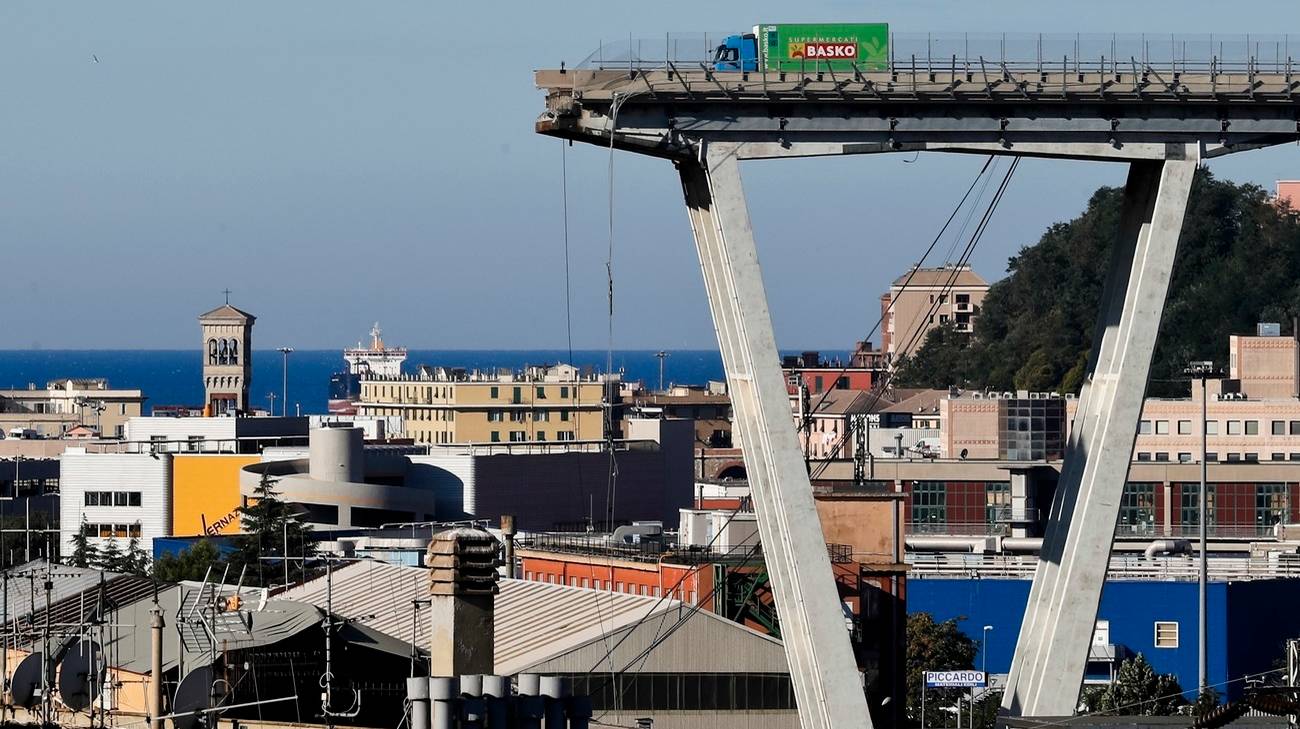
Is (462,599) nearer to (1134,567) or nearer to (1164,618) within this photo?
(1164,618)

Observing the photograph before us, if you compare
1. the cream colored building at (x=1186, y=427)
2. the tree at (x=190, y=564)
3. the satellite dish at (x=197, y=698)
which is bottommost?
the tree at (x=190, y=564)

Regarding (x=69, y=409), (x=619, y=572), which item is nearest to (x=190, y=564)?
(x=619, y=572)

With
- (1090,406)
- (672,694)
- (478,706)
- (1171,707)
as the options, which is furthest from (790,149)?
(1171,707)

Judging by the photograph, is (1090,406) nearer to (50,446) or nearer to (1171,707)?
(1171,707)

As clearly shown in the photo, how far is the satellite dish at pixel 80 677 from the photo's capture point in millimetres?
36625

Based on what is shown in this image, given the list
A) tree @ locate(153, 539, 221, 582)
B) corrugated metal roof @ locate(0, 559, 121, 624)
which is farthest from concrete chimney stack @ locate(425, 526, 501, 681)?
tree @ locate(153, 539, 221, 582)

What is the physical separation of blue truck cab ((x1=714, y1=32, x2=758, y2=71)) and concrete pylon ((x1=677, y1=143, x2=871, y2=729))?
96 centimetres

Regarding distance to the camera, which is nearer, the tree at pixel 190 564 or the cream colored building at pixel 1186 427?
the tree at pixel 190 564

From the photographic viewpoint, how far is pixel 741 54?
32812mm

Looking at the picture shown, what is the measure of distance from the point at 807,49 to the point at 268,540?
2078 inches

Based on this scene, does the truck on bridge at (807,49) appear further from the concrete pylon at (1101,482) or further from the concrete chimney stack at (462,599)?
the concrete chimney stack at (462,599)

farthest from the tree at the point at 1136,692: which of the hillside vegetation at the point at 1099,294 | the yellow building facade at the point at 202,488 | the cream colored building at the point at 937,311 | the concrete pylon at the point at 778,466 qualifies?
the cream colored building at the point at 937,311

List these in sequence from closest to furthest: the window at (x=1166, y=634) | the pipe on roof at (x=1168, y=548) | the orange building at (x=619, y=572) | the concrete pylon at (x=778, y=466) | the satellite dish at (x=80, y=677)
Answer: the concrete pylon at (x=778, y=466), the satellite dish at (x=80, y=677), the orange building at (x=619, y=572), the window at (x=1166, y=634), the pipe on roof at (x=1168, y=548)

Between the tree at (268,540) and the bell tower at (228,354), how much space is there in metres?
55.4
